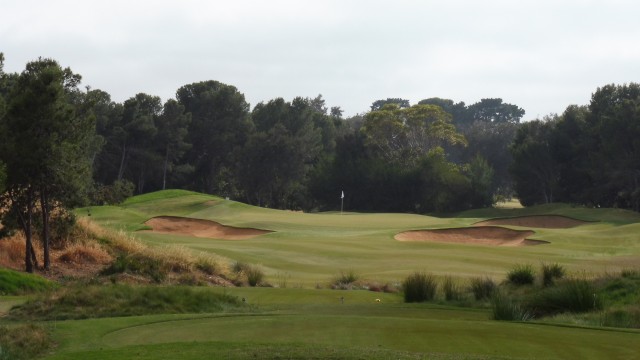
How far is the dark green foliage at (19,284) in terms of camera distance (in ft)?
66.9

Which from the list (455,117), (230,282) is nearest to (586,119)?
(230,282)

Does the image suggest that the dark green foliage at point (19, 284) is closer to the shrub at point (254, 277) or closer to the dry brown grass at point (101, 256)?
the dry brown grass at point (101, 256)

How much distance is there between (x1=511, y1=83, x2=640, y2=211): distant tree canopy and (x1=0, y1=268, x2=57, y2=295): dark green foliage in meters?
57.8

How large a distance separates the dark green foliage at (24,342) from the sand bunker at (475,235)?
121 feet

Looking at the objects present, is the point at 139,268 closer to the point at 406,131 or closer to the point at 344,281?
the point at 344,281

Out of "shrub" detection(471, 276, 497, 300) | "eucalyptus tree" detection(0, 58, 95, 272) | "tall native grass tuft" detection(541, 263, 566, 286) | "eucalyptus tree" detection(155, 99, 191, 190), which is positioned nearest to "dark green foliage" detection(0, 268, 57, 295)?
"eucalyptus tree" detection(0, 58, 95, 272)

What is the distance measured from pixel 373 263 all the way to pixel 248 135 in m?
68.2

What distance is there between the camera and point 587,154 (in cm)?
7769

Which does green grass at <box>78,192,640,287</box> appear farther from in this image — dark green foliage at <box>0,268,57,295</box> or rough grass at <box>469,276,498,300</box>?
dark green foliage at <box>0,268,57,295</box>

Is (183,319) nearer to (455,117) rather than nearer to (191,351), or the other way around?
(191,351)

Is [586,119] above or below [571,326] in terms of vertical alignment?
above

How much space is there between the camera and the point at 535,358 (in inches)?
408

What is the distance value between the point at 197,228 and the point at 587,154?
41.7 m

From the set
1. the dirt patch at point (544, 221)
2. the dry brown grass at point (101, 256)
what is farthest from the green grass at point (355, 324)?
the dirt patch at point (544, 221)
